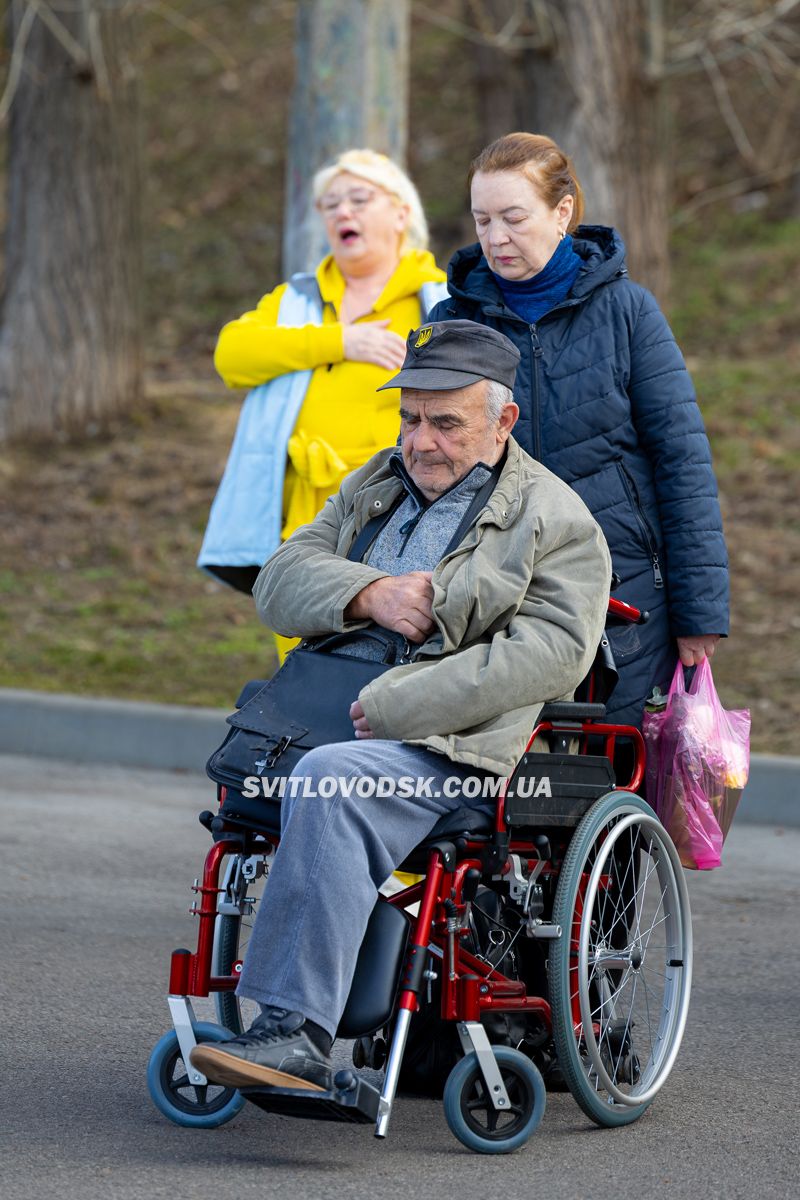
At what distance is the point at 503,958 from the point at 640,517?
1.08 meters

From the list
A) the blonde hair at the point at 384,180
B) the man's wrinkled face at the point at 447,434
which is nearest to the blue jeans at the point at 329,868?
the man's wrinkled face at the point at 447,434

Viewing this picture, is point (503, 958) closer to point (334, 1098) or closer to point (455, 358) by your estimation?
point (334, 1098)

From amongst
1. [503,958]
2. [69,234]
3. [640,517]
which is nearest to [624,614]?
[640,517]

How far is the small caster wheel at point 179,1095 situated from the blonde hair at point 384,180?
9.11 feet

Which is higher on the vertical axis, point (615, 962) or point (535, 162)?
point (535, 162)

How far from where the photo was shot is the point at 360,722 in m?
3.63

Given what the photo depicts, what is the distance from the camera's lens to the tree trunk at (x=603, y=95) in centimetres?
1180

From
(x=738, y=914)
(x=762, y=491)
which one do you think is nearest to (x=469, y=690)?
(x=738, y=914)

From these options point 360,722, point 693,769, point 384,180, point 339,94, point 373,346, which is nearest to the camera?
point 360,722

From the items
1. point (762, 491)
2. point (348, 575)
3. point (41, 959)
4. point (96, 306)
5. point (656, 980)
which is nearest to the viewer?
point (348, 575)

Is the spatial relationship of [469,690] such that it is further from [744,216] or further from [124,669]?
[744,216]

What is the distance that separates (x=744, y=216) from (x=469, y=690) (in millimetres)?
13966

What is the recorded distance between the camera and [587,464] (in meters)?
4.21

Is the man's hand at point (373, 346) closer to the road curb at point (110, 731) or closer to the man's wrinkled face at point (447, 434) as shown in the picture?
the man's wrinkled face at point (447, 434)
